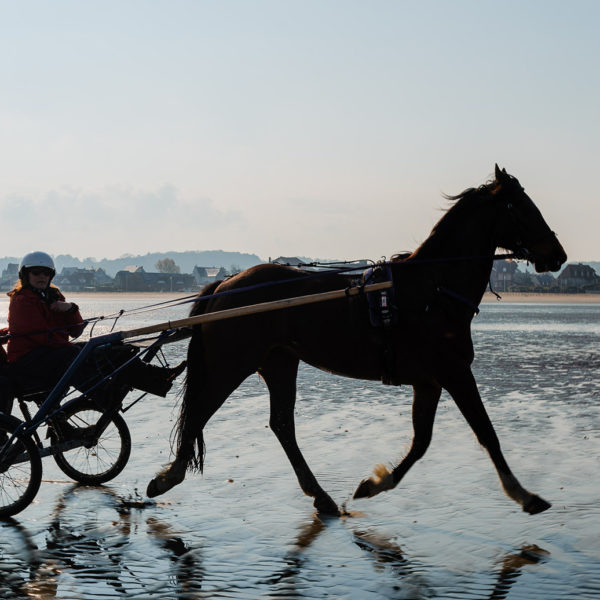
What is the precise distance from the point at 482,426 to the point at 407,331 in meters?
0.85

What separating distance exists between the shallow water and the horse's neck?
1613mm

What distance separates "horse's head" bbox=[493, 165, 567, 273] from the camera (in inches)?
271

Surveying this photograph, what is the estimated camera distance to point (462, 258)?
22.5ft

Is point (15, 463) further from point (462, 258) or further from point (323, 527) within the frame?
point (462, 258)

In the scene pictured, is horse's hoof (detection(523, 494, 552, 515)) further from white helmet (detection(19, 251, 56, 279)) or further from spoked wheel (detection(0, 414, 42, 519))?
white helmet (detection(19, 251, 56, 279))

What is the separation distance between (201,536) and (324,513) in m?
1.06

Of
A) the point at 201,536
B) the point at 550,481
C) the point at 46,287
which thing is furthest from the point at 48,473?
the point at 550,481

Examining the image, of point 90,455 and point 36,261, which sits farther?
point 90,455

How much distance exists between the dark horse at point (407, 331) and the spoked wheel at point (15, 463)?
85cm

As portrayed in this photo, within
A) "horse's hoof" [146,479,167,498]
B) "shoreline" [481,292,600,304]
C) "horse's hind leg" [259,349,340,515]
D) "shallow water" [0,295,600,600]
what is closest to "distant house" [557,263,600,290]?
"shoreline" [481,292,600,304]

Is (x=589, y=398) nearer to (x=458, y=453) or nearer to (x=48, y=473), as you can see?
(x=458, y=453)

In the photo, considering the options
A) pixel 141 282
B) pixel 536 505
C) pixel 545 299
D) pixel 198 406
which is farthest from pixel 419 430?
pixel 141 282

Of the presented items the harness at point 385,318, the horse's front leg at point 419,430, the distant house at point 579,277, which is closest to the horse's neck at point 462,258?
the harness at point 385,318

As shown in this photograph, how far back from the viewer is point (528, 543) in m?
5.97
